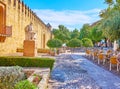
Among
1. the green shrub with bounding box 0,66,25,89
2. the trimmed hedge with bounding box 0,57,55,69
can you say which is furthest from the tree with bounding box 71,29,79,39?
the green shrub with bounding box 0,66,25,89

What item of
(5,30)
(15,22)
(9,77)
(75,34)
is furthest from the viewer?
(75,34)

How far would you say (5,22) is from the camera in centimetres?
1504

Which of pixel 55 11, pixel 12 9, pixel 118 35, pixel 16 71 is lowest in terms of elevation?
pixel 16 71

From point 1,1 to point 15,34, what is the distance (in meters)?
4.23

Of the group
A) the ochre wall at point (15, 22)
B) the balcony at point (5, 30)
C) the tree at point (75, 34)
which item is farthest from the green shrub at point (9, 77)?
the tree at point (75, 34)

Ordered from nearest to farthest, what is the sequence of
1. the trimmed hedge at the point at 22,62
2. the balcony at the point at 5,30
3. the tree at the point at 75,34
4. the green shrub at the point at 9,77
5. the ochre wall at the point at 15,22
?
the green shrub at the point at 9,77, the trimmed hedge at the point at 22,62, the balcony at the point at 5,30, the ochre wall at the point at 15,22, the tree at the point at 75,34

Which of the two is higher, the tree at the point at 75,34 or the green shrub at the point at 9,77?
the tree at the point at 75,34

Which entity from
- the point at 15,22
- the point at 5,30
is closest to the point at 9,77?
the point at 5,30

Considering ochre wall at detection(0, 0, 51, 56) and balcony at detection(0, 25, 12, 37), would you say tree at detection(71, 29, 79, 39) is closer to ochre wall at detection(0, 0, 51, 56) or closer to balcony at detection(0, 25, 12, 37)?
ochre wall at detection(0, 0, 51, 56)

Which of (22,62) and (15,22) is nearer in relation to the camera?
(22,62)

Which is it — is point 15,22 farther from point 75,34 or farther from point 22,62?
point 75,34

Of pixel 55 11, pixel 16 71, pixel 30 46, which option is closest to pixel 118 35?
pixel 30 46

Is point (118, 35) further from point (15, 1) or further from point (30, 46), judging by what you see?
point (15, 1)

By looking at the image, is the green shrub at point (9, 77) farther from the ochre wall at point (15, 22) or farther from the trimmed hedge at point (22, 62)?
the ochre wall at point (15, 22)
